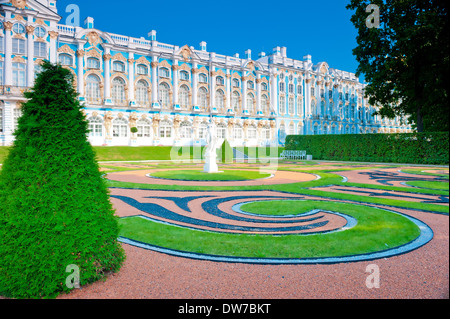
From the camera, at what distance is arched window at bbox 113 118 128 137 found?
128 feet

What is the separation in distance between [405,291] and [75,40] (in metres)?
40.1

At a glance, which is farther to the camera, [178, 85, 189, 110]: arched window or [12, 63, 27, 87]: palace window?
[178, 85, 189, 110]: arched window

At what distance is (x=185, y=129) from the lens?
146 feet

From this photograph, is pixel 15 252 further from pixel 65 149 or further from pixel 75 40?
pixel 75 40

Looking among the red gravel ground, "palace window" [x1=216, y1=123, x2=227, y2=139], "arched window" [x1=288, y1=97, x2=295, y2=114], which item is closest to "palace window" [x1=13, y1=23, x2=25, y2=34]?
"palace window" [x1=216, y1=123, x2=227, y2=139]

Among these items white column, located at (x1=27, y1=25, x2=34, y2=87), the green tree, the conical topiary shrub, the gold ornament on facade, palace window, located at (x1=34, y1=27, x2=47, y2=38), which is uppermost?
the gold ornament on facade

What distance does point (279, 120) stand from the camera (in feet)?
176

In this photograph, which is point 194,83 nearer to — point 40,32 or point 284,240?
point 40,32

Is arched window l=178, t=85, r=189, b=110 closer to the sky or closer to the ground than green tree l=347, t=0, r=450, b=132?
closer to the sky

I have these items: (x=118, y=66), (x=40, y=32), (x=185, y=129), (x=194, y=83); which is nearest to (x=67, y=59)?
(x=40, y=32)

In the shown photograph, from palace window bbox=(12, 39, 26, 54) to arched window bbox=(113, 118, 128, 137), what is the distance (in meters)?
11.5

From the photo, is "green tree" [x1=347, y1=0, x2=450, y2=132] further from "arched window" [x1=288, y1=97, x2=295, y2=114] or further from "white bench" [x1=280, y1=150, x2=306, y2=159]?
"arched window" [x1=288, y1=97, x2=295, y2=114]

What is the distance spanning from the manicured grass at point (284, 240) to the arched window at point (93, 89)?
34665mm
